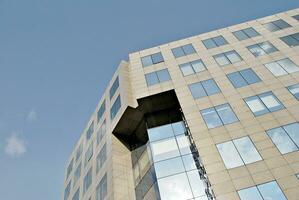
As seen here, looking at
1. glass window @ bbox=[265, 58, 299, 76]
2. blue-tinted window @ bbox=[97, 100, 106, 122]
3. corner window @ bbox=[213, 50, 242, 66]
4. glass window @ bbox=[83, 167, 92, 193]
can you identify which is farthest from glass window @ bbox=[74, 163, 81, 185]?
glass window @ bbox=[265, 58, 299, 76]

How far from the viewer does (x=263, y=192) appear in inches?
885

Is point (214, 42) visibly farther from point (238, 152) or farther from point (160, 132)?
point (238, 152)

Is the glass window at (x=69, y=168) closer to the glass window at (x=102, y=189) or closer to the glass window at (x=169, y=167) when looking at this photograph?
the glass window at (x=102, y=189)

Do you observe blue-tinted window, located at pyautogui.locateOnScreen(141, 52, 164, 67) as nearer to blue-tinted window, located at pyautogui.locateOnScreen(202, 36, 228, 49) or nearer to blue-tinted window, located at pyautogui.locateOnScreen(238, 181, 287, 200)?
blue-tinted window, located at pyautogui.locateOnScreen(202, 36, 228, 49)

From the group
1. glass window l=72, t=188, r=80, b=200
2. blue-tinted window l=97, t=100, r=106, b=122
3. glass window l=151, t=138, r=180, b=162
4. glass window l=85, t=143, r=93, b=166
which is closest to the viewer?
glass window l=151, t=138, r=180, b=162

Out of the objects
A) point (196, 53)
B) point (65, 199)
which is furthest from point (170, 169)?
point (65, 199)

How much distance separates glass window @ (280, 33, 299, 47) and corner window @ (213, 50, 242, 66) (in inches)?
224

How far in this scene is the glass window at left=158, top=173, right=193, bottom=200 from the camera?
25922 millimetres

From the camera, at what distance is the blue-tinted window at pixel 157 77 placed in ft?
115

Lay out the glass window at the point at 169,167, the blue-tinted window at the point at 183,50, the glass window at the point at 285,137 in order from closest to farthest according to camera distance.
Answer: the glass window at the point at 285,137
the glass window at the point at 169,167
the blue-tinted window at the point at 183,50

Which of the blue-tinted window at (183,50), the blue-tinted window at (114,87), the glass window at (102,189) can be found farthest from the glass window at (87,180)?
the blue-tinted window at (183,50)

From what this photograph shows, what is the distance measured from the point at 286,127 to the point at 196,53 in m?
15.0

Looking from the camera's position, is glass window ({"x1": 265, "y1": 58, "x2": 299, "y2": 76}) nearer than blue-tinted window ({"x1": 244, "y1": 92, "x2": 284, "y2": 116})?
No

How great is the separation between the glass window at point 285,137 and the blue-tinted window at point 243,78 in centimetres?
665
